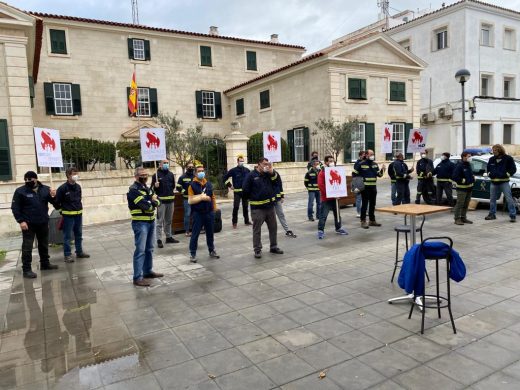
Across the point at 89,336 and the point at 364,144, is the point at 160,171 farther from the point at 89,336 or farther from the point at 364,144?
the point at 364,144

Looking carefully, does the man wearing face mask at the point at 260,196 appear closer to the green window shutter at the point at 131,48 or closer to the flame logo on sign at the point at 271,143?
the flame logo on sign at the point at 271,143

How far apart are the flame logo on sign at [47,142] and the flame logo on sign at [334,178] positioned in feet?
20.7

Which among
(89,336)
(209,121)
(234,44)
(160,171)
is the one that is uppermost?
(234,44)

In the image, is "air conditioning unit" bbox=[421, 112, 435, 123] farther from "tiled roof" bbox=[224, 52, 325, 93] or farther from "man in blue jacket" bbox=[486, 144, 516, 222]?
"man in blue jacket" bbox=[486, 144, 516, 222]

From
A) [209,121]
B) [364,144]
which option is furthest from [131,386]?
[209,121]

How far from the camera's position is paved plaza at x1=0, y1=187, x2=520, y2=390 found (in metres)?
3.68

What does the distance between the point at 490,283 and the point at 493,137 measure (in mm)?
27023

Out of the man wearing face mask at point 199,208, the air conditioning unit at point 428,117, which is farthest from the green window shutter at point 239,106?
the man wearing face mask at point 199,208

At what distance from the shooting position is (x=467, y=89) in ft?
92.2

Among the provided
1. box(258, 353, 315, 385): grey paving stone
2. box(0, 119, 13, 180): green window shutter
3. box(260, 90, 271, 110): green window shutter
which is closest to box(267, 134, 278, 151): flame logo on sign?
box(0, 119, 13, 180): green window shutter

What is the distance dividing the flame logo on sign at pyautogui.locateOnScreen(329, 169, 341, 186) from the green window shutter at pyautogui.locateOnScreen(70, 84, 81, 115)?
18.7m

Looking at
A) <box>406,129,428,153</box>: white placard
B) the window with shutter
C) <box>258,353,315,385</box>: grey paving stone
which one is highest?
the window with shutter

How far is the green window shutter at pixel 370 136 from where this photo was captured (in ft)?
75.2

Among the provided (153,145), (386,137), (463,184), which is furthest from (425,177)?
(153,145)
